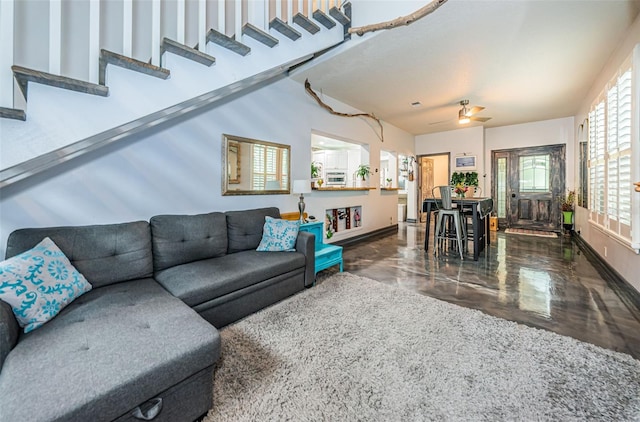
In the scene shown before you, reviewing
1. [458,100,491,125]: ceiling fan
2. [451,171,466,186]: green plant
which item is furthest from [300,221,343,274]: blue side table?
[451,171,466,186]: green plant

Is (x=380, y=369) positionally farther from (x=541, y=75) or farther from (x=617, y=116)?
(x=541, y=75)

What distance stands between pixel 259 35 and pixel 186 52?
0.68 m

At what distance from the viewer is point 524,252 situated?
4441 mm

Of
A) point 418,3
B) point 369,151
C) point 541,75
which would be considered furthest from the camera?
point 369,151

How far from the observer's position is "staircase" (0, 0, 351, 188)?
54.7 inches

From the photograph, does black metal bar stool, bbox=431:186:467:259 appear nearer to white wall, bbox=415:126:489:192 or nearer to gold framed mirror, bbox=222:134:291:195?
gold framed mirror, bbox=222:134:291:195

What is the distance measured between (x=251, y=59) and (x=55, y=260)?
6.65 feet

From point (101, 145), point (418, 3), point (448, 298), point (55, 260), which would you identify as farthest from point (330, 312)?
point (418, 3)

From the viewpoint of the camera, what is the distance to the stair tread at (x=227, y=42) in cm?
196

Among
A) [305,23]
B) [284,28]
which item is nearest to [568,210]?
[305,23]

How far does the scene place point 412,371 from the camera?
5.19 feet

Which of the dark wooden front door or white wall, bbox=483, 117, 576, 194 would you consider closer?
white wall, bbox=483, 117, 576, 194

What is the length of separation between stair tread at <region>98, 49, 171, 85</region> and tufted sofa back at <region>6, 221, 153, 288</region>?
1.11m

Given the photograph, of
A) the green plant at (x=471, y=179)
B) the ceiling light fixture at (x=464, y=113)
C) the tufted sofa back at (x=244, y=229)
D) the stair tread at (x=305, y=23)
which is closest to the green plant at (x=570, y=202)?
the green plant at (x=471, y=179)
